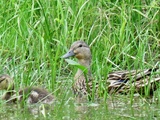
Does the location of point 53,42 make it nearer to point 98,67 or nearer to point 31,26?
point 31,26

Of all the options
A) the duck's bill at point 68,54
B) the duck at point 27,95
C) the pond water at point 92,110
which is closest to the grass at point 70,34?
the duck's bill at point 68,54

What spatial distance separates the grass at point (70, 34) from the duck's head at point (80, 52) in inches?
3.4

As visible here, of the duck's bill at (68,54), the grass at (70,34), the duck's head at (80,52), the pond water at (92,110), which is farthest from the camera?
the duck's head at (80,52)

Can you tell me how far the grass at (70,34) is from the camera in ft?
25.2

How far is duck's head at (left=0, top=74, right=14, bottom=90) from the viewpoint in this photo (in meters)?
7.10

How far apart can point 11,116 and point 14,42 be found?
1992 millimetres

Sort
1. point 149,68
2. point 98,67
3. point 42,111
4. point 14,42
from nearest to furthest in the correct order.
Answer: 1. point 42,111
2. point 98,67
3. point 149,68
4. point 14,42

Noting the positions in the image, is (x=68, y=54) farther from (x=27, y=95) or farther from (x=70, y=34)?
(x=27, y=95)

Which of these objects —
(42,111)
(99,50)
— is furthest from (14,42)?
(42,111)

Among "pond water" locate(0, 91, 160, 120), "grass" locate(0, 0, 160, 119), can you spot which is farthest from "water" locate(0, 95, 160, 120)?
"grass" locate(0, 0, 160, 119)

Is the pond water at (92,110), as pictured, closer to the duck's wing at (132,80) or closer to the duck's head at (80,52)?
the duck's wing at (132,80)

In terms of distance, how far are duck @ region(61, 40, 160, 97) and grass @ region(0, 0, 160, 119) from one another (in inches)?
4.1

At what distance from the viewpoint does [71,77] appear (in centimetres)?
789

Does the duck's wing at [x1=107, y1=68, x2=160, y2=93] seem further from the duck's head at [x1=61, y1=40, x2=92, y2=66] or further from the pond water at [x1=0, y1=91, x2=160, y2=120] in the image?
the duck's head at [x1=61, y1=40, x2=92, y2=66]
